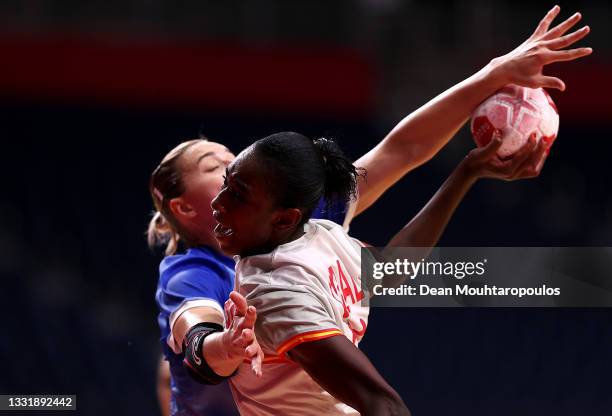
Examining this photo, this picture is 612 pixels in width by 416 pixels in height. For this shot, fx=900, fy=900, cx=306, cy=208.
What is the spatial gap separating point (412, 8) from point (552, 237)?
59.1 inches

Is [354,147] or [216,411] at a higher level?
[354,147]

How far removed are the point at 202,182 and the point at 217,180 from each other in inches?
1.3

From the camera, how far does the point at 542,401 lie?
3076 millimetres

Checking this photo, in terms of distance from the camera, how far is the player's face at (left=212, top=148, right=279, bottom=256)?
137 cm

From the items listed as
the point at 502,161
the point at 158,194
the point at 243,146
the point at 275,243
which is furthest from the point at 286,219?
the point at 243,146

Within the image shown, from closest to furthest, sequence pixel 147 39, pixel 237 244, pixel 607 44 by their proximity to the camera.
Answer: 1. pixel 237 244
2. pixel 147 39
3. pixel 607 44

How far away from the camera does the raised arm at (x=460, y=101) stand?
1777 millimetres

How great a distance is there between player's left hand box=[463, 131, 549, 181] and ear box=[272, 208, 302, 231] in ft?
1.63

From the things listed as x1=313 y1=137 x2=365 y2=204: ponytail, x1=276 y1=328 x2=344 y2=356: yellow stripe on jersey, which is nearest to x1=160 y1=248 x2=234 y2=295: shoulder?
x1=313 y1=137 x2=365 y2=204: ponytail

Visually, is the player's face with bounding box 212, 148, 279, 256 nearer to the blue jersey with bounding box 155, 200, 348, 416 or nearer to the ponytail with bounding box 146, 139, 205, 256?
the blue jersey with bounding box 155, 200, 348, 416

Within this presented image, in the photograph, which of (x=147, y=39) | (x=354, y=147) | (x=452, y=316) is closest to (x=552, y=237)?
(x=354, y=147)

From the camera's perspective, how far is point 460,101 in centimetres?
186

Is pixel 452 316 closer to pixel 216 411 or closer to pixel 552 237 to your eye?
pixel 552 237

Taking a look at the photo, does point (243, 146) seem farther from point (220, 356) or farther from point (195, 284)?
point (220, 356)
